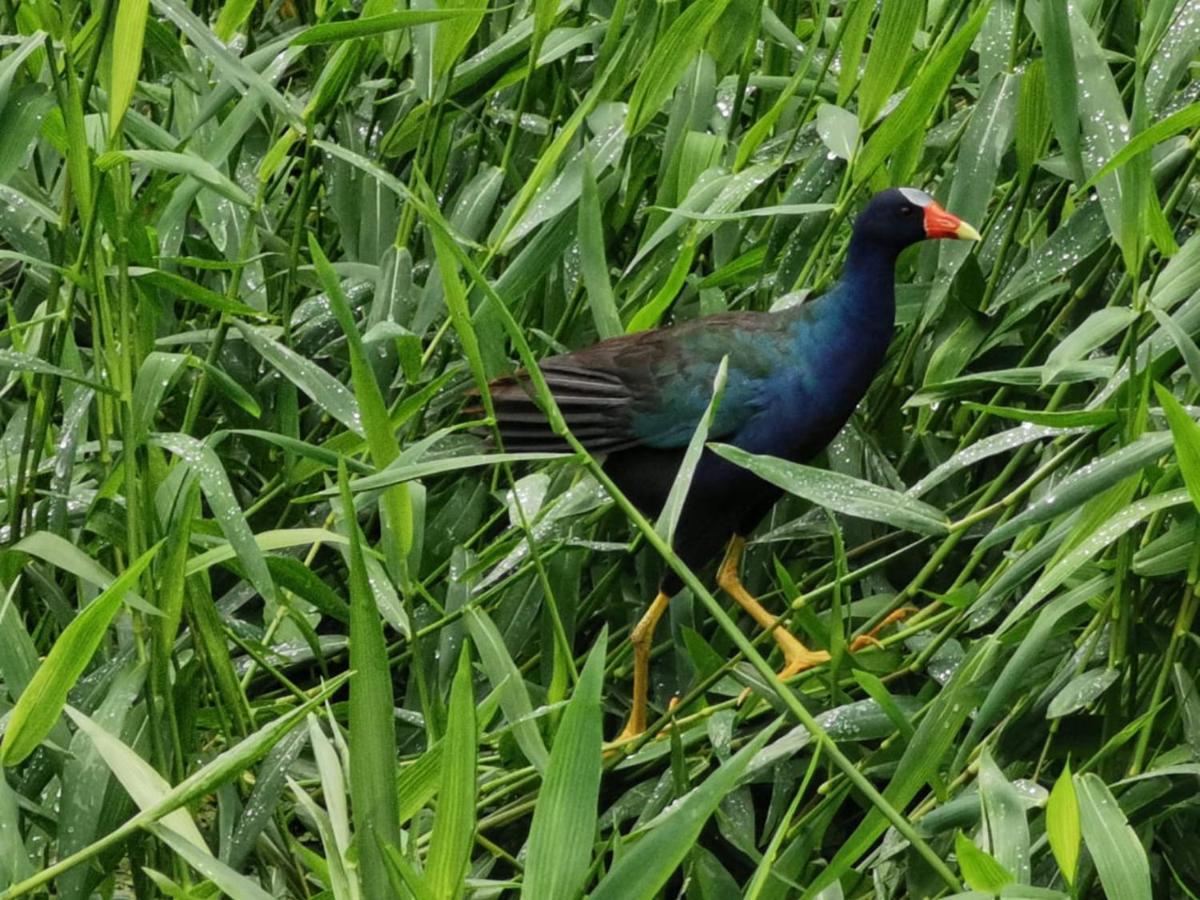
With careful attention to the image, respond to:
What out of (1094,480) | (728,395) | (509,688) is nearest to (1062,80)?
(1094,480)

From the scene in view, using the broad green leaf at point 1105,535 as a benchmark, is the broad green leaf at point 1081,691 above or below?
below

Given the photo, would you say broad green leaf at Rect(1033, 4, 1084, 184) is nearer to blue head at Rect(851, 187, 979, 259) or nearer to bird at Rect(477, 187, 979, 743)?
blue head at Rect(851, 187, 979, 259)

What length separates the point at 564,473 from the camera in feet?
5.72

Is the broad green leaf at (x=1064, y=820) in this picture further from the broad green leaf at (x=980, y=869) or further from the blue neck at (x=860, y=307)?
the blue neck at (x=860, y=307)

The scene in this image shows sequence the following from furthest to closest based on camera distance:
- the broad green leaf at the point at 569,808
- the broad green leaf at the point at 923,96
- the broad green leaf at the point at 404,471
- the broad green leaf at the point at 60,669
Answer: the broad green leaf at the point at 923,96 → the broad green leaf at the point at 404,471 → the broad green leaf at the point at 60,669 → the broad green leaf at the point at 569,808

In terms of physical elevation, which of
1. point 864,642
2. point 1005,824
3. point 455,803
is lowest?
point 864,642

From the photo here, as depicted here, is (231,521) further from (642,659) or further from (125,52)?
(642,659)

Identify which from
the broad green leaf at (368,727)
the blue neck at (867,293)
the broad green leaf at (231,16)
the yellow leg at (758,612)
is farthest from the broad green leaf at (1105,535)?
the broad green leaf at (231,16)

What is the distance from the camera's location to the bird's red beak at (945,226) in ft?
5.48

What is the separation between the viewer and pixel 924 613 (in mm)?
1552

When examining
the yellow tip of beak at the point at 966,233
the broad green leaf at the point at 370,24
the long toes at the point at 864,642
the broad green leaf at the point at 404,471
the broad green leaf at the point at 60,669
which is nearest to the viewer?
the broad green leaf at the point at 60,669

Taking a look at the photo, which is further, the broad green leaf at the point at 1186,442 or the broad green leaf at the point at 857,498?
the broad green leaf at the point at 857,498

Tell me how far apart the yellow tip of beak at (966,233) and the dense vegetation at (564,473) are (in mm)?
20

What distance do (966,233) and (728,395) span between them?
14.7 inches
